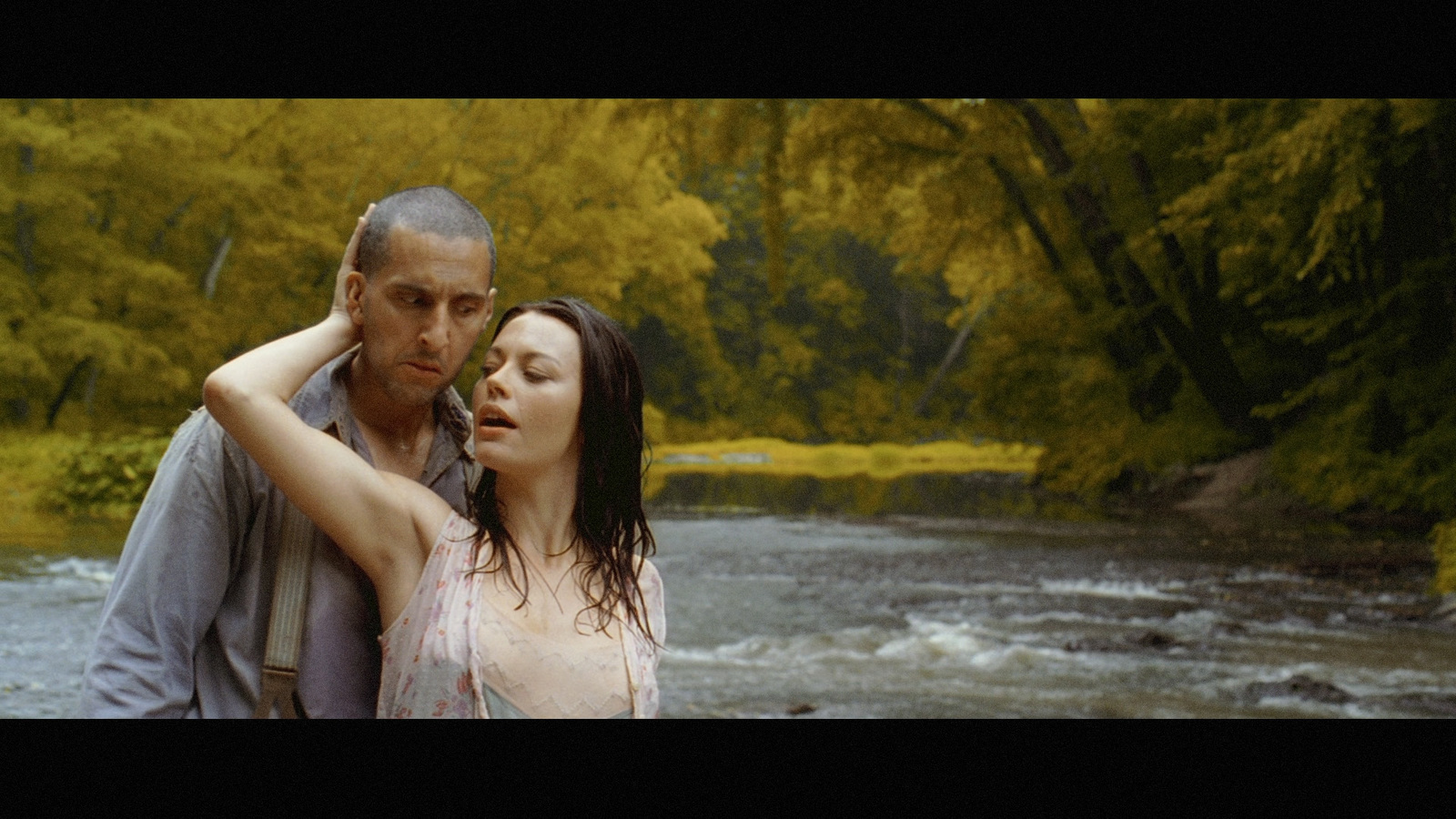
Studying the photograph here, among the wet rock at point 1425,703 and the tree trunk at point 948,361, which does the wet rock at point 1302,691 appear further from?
the tree trunk at point 948,361

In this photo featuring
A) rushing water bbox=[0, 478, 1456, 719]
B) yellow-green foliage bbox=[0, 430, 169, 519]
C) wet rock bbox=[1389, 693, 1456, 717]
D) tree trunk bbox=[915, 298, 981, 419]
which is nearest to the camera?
wet rock bbox=[1389, 693, 1456, 717]

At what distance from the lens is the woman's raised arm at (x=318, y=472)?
1.40 meters

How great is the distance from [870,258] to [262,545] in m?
17.0

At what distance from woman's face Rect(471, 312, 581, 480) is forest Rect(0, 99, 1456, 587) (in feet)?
29.8

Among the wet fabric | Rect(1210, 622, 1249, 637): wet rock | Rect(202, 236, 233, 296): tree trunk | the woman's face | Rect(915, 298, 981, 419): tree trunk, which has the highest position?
Rect(202, 236, 233, 296): tree trunk

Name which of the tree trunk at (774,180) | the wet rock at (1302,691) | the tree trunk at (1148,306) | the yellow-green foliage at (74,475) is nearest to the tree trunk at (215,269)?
the yellow-green foliage at (74,475)

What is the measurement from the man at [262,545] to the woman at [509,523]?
60 mm

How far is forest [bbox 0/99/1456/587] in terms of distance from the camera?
11617 millimetres

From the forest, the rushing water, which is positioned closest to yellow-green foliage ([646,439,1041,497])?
the forest

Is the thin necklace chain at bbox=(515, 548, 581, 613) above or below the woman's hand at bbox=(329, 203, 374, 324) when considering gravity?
below

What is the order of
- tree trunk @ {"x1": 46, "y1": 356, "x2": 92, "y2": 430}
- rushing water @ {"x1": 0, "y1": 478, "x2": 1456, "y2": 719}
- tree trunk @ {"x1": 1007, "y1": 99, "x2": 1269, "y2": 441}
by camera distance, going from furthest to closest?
tree trunk @ {"x1": 1007, "y1": 99, "x2": 1269, "y2": 441} < tree trunk @ {"x1": 46, "y1": 356, "x2": 92, "y2": 430} < rushing water @ {"x1": 0, "y1": 478, "x2": 1456, "y2": 719}

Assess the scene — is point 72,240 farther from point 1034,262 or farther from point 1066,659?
point 1034,262

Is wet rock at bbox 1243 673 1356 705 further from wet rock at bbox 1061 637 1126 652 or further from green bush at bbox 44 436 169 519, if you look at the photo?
green bush at bbox 44 436 169 519
